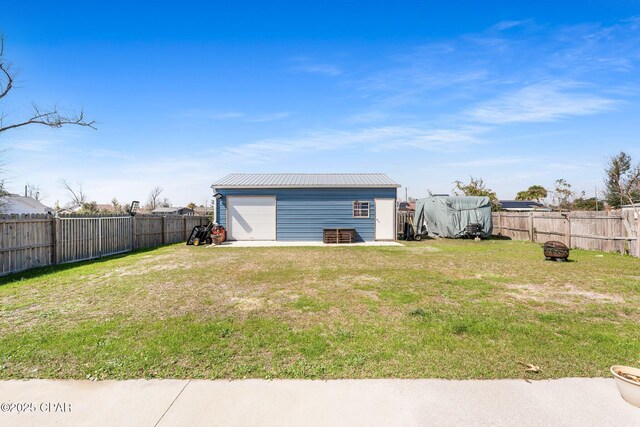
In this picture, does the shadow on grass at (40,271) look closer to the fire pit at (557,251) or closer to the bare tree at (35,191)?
the fire pit at (557,251)

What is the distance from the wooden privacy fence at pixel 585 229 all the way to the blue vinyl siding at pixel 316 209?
6.69 m

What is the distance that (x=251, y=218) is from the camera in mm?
15430

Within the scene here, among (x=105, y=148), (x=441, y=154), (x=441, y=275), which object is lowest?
(x=441, y=275)

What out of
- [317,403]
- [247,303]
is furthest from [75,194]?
[317,403]

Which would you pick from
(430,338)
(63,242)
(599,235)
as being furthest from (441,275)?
(63,242)

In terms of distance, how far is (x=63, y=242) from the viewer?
885cm

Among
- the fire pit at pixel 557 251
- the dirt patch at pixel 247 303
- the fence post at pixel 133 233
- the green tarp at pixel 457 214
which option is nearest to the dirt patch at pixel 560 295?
the fire pit at pixel 557 251

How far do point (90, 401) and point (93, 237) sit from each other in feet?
31.1

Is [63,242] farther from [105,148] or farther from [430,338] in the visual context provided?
[105,148]

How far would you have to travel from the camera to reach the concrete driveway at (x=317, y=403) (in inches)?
84.0

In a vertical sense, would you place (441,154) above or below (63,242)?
above

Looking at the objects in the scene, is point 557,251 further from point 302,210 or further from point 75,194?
point 75,194

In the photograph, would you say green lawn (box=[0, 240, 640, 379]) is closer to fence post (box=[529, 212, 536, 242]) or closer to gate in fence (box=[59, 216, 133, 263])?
gate in fence (box=[59, 216, 133, 263])

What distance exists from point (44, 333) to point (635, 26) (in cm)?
1413
